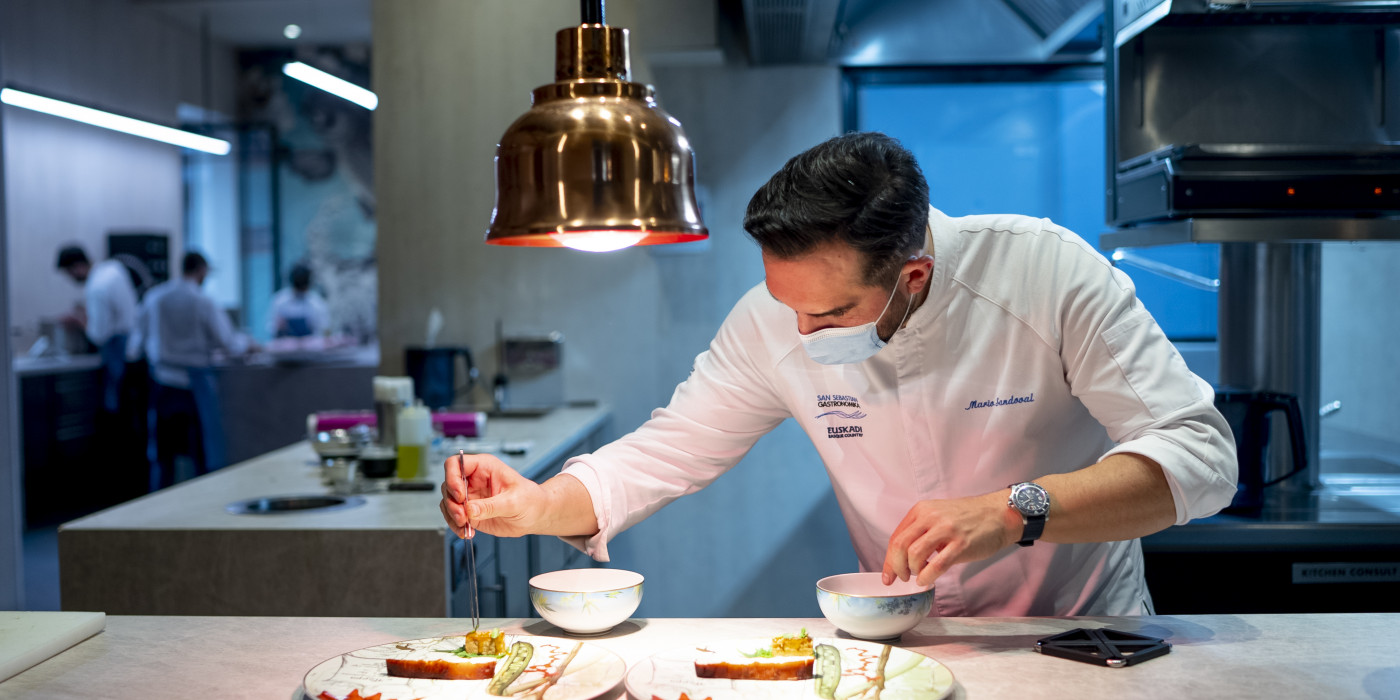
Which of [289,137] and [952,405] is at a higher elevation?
[289,137]

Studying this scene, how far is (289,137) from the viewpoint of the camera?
343 inches

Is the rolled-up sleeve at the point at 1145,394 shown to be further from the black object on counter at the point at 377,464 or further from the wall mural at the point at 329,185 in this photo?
the wall mural at the point at 329,185

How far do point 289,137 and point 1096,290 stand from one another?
8.40 m

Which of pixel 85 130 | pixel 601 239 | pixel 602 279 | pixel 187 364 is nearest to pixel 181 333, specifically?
pixel 187 364

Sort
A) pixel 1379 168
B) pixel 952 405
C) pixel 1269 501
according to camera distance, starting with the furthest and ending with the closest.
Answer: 1. pixel 1269 501
2. pixel 1379 168
3. pixel 952 405

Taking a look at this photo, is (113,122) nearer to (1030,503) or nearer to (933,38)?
(933,38)

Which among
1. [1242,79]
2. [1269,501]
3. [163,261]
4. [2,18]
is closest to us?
[1269,501]

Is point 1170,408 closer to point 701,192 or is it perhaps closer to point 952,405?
point 952,405

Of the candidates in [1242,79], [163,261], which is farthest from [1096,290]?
[163,261]

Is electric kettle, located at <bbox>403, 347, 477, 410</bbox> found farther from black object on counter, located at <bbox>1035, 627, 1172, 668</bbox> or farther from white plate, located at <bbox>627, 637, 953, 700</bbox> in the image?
black object on counter, located at <bbox>1035, 627, 1172, 668</bbox>

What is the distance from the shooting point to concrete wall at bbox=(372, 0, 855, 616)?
4.06 metres

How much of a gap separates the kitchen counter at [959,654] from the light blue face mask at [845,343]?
0.39m

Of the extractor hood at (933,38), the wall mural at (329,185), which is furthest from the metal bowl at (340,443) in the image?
the wall mural at (329,185)

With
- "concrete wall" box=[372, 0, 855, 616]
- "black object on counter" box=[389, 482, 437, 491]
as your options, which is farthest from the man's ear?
"concrete wall" box=[372, 0, 855, 616]
